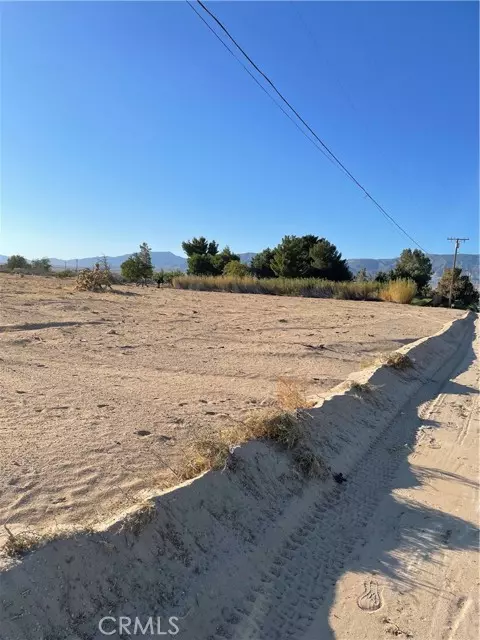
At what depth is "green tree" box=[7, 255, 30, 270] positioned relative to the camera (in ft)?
186

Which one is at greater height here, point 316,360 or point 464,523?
point 316,360

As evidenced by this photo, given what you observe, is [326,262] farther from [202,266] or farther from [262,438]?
[262,438]

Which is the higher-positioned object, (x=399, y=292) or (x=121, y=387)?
(x=399, y=292)

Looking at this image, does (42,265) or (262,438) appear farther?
(42,265)

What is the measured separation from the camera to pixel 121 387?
647 cm

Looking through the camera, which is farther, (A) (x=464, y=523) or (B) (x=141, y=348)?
(B) (x=141, y=348)

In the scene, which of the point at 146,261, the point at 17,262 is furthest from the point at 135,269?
the point at 17,262

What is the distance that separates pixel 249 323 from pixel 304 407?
8852 mm

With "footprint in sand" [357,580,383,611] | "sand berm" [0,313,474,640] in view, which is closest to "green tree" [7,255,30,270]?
"sand berm" [0,313,474,640]

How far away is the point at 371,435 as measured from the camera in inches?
237

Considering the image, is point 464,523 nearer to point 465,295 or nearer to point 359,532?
point 359,532

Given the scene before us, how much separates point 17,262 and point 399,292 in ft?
155

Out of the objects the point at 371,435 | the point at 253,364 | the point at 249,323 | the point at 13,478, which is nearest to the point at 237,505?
the point at 13,478

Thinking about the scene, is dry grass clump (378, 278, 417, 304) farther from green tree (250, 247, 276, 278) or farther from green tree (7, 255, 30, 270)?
green tree (7, 255, 30, 270)
